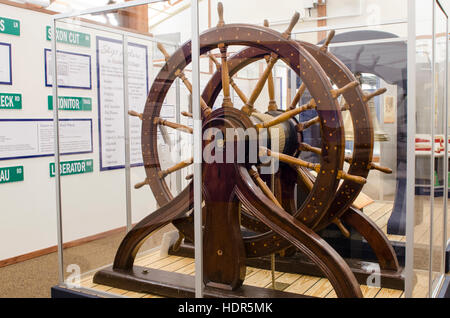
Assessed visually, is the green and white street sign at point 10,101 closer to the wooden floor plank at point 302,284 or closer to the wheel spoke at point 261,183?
the wheel spoke at point 261,183

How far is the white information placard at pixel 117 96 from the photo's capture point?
270 cm

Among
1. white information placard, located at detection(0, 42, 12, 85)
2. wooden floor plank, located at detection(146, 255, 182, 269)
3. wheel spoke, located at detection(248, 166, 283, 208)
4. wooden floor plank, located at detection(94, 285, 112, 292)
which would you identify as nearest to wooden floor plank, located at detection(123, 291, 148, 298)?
wooden floor plank, located at detection(94, 285, 112, 292)

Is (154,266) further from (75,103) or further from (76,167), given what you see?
(75,103)

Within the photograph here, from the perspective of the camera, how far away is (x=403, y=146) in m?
2.04

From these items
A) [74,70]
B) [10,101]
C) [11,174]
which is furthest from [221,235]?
[10,101]

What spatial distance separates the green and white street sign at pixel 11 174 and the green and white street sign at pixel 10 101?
44 centimetres

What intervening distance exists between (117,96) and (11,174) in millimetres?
1368

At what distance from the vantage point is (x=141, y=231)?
2680mm

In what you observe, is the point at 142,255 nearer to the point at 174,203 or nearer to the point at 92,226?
the point at 92,226

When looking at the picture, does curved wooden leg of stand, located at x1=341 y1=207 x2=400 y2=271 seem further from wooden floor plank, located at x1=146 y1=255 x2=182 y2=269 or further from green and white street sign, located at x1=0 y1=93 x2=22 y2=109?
green and white street sign, located at x1=0 y1=93 x2=22 y2=109

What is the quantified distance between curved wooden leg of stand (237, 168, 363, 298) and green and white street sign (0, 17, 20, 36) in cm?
228

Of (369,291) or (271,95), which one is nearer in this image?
(369,291)

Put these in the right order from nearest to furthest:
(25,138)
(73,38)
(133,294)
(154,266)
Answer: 1. (133,294)
2. (73,38)
3. (154,266)
4. (25,138)
